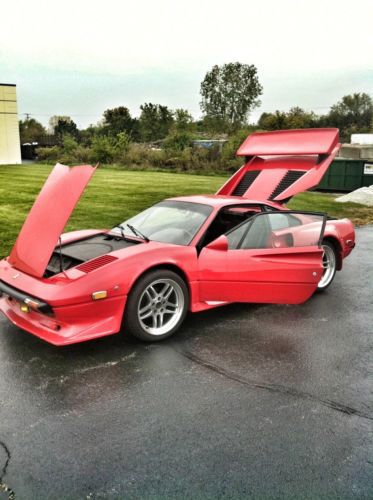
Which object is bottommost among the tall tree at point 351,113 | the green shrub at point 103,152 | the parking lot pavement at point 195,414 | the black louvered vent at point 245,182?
the parking lot pavement at point 195,414

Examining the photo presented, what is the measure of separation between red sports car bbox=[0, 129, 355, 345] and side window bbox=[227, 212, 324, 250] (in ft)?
0.04

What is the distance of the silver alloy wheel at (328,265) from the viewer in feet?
20.0

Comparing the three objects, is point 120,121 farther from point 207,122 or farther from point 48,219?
point 48,219

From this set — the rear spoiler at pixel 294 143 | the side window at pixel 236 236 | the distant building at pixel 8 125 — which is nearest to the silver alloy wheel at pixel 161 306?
the side window at pixel 236 236

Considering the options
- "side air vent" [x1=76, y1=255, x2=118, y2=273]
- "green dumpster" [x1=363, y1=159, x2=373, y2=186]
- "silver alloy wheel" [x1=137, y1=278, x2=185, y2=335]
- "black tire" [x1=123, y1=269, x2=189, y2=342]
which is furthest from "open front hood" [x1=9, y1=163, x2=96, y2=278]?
"green dumpster" [x1=363, y1=159, x2=373, y2=186]

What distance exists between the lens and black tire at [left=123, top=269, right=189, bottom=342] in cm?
408

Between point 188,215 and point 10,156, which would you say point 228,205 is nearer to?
point 188,215

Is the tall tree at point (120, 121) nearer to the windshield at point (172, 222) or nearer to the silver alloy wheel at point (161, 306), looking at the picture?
the windshield at point (172, 222)

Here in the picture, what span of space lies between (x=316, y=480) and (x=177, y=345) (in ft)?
6.46

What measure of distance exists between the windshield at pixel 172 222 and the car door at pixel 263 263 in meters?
Result: 0.34

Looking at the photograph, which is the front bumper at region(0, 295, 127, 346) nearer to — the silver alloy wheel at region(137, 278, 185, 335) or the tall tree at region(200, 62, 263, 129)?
the silver alloy wheel at region(137, 278, 185, 335)

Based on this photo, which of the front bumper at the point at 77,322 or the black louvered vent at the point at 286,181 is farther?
the black louvered vent at the point at 286,181

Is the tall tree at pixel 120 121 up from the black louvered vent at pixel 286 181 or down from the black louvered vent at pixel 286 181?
up

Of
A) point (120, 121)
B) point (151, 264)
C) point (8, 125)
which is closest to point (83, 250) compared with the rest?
point (151, 264)
